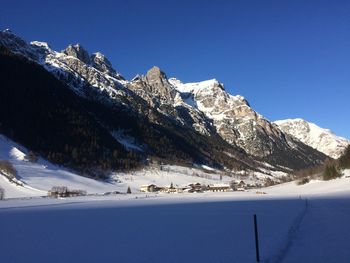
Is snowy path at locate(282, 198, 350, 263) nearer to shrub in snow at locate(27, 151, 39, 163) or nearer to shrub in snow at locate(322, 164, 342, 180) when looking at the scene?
shrub in snow at locate(322, 164, 342, 180)

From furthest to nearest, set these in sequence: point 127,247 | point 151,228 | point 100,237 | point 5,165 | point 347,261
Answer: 1. point 5,165
2. point 151,228
3. point 100,237
4. point 127,247
5. point 347,261

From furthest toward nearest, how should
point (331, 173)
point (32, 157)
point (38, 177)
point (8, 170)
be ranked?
point (32, 157) → point (38, 177) → point (331, 173) → point (8, 170)

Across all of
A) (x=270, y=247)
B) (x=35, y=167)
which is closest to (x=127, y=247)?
(x=270, y=247)

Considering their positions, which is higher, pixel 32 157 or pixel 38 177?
pixel 32 157

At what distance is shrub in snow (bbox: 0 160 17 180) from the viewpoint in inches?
6250

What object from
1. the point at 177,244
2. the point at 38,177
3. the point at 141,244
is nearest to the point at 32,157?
the point at 38,177

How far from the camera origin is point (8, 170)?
162000 millimetres

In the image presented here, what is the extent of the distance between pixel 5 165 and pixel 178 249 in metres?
159

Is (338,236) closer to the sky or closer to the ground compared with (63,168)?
closer to the ground

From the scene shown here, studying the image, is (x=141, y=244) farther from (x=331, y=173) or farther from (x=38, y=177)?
(x=331, y=173)

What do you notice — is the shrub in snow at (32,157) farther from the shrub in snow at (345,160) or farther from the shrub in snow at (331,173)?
the shrub in snow at (345,160)

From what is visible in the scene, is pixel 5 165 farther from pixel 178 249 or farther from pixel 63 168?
pixel 178 249

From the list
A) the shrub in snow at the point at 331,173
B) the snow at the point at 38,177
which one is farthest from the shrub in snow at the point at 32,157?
the shrub in snow at the point at 331,173

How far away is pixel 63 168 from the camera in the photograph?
200 m
